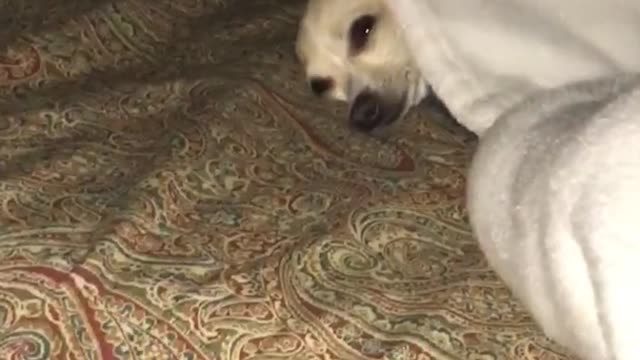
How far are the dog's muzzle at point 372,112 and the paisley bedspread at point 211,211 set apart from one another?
3 cm

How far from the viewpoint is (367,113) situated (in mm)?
1277

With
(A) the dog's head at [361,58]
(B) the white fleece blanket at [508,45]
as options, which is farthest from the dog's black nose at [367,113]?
(B) the white fleece blanket at [508,45]

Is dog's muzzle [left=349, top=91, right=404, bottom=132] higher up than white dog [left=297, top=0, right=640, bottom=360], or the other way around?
white dog [left=297, top=0, right=640, bottom=360]

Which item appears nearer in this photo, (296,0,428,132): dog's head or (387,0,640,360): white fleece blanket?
(387,0,640,360): white fleece blanket

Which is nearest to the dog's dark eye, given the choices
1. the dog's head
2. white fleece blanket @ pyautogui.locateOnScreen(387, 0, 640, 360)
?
the dog's head

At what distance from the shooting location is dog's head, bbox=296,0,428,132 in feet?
4.36

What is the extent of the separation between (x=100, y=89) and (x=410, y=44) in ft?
0.97

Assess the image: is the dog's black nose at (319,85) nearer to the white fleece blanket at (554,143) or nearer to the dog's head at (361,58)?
the dog's head at (361,58)

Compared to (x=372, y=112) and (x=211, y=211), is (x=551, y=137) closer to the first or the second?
(x=211, y=211)

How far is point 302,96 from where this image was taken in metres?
1.20

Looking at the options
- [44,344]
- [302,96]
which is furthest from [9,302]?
[302,96]

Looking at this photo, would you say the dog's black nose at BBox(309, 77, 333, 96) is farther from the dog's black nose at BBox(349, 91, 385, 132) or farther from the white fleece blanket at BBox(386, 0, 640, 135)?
the white fleece blanket at BBox(386, 0, 640, 135)

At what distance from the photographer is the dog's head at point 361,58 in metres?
1.33

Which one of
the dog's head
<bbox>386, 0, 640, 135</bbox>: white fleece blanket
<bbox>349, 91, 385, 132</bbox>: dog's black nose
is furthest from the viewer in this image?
the dog's head
